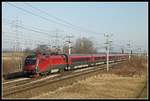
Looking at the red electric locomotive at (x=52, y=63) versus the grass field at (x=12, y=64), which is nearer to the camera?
the red electric locomotive at (x=52, y=63)

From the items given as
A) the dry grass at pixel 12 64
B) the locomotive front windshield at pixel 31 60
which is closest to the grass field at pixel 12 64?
the dry grass at pixel 12 64

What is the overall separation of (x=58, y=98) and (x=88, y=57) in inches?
1580

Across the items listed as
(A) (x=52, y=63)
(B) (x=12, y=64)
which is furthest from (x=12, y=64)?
(A) (x=52, y=63)

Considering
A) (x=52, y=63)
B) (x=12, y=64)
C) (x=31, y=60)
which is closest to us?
(x=31, y=60)

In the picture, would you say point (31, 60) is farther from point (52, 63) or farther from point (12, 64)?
point (12, 64)

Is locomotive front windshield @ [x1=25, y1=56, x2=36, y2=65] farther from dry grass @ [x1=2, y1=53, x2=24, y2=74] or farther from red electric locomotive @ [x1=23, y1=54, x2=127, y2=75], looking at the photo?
dry grass @ [x1=2, y1=53, x2=24, y2=74]

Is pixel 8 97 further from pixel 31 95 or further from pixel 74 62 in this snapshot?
pixel 74 62

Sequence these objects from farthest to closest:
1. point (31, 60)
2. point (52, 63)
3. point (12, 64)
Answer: point (12, 64), point (52, 63), point (31, 60)

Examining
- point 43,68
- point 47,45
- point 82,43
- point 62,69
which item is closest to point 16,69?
point 62,69

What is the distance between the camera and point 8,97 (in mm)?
20141

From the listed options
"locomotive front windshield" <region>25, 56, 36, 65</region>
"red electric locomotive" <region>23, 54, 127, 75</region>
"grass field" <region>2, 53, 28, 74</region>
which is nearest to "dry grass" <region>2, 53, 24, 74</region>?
"grass field" <region>2, 53, 28, 74</region>

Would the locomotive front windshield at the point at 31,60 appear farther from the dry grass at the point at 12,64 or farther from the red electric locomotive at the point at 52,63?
the dry grass at the point at 12,64

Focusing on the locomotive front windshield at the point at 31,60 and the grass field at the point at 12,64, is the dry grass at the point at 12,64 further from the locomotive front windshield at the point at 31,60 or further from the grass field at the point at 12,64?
the locomotive front windshield at the point at 31,60

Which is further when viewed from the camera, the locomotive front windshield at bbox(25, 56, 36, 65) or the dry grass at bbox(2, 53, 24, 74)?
the dry grass at bbox(2, 53, 24, 74)
